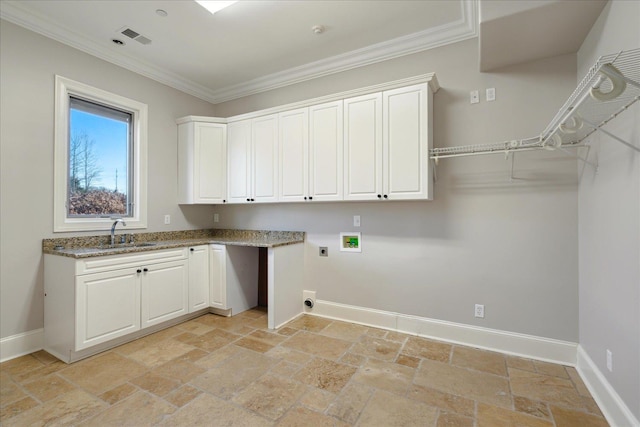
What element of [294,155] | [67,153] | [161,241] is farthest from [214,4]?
[161,241]

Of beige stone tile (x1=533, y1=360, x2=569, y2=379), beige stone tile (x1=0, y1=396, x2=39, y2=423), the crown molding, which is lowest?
beige stone tile (x1=0, y1=396, x2=39, y2=423)

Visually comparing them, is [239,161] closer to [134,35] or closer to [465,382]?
[134,35]

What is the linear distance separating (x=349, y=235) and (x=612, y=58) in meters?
2.42

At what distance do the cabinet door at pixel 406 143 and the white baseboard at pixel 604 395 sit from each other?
1.63m

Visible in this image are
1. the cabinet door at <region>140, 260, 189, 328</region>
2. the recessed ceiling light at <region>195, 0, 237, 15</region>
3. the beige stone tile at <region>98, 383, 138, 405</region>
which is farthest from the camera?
the cabinet door at <region>140, 260, 189, 328</region>

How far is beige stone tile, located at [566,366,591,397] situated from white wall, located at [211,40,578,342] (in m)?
0.24

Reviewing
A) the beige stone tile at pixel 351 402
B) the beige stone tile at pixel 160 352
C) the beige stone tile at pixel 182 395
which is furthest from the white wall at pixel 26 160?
the beige stone tile at pixel 351 402

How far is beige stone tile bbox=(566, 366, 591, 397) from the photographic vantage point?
2.00 m

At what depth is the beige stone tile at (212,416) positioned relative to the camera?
171 cm

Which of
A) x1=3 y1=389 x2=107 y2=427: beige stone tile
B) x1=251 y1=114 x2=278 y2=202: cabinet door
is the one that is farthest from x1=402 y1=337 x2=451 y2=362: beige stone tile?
x1=3 y1=389 x2=107 y2=427: beige stone tile

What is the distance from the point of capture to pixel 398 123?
274cm

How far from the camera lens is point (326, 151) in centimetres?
312

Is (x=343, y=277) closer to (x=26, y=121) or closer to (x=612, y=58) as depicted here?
(x=612, y=58)

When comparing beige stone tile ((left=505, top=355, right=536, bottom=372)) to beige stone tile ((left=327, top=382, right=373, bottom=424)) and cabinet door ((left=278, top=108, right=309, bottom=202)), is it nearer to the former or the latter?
beige stone tile ((left=327, top=382, right=373, bottom=424))
